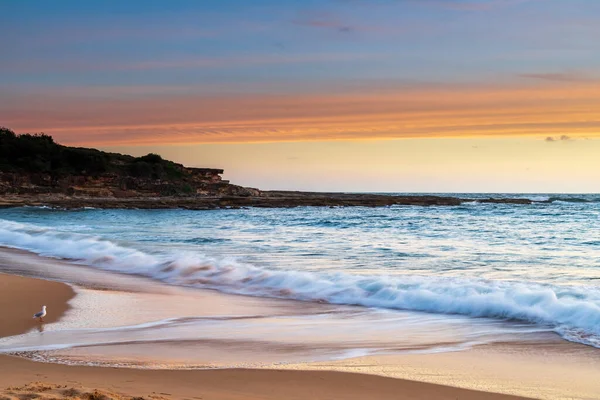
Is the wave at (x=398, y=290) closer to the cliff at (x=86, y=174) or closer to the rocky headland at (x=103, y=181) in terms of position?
the rocky headland at (x=103, y=181)

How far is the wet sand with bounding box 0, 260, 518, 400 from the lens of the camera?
4.77 metres

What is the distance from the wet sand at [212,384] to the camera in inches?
188

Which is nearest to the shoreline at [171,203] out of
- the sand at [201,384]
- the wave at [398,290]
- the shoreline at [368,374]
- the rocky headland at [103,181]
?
the rocky headland at [103,181]

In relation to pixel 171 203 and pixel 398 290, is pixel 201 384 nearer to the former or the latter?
pixel 398 290

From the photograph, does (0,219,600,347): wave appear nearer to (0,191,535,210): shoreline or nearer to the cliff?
(0,191,535,210): shoreline

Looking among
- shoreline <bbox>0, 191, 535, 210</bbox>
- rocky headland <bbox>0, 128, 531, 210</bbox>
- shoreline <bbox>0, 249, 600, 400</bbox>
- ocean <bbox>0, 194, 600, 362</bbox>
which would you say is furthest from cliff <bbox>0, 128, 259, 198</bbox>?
shoreline <bbox>0, 249, 600, 400</bbox>

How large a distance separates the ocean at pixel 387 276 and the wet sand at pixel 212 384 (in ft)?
3.66

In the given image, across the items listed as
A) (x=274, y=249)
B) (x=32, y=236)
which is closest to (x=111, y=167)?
(x=32, y=236)

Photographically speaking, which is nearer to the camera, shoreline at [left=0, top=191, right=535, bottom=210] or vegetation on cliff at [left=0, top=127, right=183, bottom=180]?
shoreline at [left=0, top=191, right=535, bottom=210]

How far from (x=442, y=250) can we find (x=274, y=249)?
4.62 m

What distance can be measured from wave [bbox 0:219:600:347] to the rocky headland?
1567 inches

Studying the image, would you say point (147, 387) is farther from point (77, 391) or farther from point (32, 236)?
point (32, 236)

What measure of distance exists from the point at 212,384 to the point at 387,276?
6831 mm

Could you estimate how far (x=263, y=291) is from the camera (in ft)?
36.6
